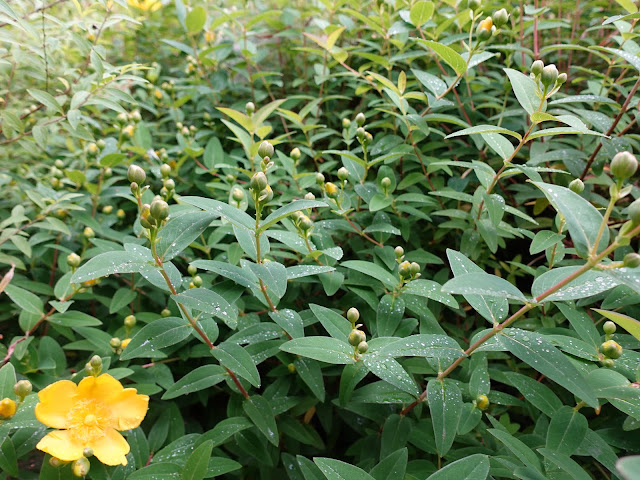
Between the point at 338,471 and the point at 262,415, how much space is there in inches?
12.1

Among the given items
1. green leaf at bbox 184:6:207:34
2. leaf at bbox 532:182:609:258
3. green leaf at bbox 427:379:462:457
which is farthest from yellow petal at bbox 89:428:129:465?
green leaf at bbox 184:6:207:34

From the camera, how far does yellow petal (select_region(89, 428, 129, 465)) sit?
85 cm

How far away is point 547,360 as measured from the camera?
31.0 inches

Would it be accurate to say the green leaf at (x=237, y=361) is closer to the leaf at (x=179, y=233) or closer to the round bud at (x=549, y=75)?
the leaf at (x=179, y=233)

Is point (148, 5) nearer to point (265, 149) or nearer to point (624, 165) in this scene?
point (265, 149)

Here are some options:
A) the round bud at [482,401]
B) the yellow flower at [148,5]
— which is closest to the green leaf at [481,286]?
the round bud at [482,401]

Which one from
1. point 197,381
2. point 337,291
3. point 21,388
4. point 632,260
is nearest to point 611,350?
point 632,260

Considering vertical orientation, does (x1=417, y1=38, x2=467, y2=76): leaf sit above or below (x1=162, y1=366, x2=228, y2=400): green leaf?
above

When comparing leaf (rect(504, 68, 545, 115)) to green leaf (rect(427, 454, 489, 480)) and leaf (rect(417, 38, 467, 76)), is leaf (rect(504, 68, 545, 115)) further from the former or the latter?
green leaf (rect(427, 454, 489, 480))

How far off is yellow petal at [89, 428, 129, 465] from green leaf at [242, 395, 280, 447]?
0.29 meters

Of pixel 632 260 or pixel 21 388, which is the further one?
pixel 21 388

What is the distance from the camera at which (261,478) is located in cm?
118

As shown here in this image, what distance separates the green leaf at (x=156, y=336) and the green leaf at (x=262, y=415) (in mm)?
248

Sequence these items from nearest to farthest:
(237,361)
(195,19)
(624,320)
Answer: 1. (624,320)
2. (237,361)
3. (195,19)
